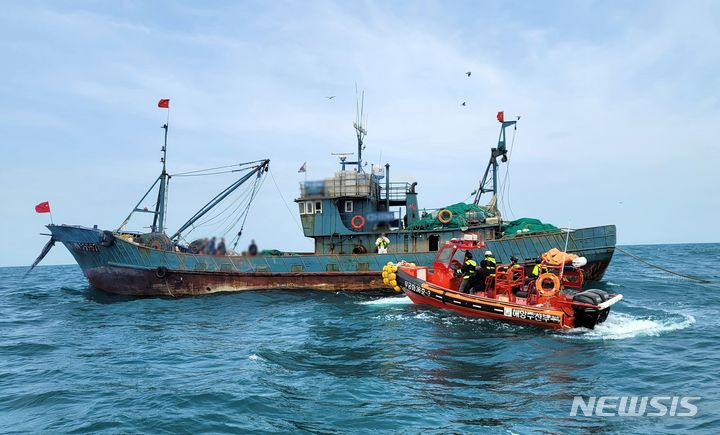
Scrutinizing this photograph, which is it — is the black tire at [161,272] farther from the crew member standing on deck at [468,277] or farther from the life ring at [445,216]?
the crew member standing on deck at [468,277]

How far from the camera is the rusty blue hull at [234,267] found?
24.5 m

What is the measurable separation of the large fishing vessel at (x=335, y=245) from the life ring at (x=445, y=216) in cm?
5

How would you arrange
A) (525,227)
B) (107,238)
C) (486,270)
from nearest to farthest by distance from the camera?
(486,270), (525,227), (107,238)

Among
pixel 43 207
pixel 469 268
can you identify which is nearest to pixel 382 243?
pixel 469 268

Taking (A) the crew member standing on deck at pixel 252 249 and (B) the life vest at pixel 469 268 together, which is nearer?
(B) the life vest at pixel 469 268

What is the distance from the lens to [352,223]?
26422mm

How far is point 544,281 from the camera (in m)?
15.8

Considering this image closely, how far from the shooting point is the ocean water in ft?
26.7

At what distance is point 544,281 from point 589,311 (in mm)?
1808

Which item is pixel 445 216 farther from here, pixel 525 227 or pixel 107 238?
pixel 107 238

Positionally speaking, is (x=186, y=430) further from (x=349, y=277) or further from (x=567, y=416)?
(x=349, y=277)

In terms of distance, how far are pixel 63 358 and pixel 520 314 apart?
13.5 metres

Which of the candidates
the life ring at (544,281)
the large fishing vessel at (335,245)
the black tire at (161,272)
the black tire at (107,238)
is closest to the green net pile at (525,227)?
the large fishing vessel at (335,245)

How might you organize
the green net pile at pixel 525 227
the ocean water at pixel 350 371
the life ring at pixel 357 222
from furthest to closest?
the life ring at pixel 357 222
the green net pile at pixel 525 227
the ocean water at pixel 350 371
